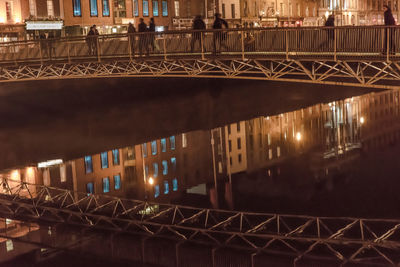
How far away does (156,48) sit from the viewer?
35875 mm

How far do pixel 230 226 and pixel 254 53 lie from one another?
10.4m

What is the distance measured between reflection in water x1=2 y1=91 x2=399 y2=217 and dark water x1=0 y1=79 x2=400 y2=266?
80mm

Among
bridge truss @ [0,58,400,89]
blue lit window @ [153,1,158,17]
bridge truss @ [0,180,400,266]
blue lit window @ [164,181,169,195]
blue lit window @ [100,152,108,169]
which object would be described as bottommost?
blue lit window @ [164,181,169,195]

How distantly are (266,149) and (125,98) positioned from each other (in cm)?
1448

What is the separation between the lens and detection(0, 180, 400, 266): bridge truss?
817 inches

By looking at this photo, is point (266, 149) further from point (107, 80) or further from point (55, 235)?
point (55, 235)

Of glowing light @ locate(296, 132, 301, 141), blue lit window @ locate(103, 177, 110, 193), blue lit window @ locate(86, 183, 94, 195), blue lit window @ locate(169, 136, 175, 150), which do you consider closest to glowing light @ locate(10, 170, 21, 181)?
blue lit window @ locate(86, 183, 94, 195)

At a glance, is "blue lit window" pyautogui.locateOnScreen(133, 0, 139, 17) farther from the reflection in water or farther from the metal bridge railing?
the metal bridge railing

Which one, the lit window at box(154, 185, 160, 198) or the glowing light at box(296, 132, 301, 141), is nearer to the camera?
the lit window at box(154, 185, 160, 198)

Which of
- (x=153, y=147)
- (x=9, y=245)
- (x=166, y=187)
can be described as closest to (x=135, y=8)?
(x=153, y=147)

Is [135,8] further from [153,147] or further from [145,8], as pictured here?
[153,147]

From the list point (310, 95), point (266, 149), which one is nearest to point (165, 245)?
point (266, 149)

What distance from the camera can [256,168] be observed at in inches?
1430

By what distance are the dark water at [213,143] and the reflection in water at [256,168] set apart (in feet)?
0.26
